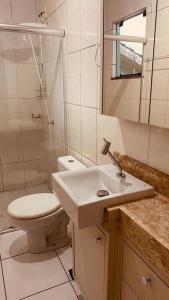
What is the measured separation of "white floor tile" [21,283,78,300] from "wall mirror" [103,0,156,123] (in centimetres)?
123

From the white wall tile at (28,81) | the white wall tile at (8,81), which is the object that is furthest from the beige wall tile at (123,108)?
the white wall tile at (8,81)

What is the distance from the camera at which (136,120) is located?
116 cm

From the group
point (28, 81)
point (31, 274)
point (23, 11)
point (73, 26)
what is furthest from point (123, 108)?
point (23, 11)

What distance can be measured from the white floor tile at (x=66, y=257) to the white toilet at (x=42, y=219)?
5 centimetres

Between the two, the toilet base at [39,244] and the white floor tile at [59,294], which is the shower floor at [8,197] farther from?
the white floor tile at [59,294]

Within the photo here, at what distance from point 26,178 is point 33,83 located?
1.11 meters

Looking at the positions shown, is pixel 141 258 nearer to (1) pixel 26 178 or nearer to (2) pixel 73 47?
(2) pixel 73 47

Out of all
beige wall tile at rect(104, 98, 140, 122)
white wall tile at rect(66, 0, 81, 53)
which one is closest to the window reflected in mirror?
beige wall tile at rect(104, 98, 140, 122)

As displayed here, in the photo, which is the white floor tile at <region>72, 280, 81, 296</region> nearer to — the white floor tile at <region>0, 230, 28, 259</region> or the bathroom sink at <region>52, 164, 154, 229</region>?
the white floor tile at <region>0, 230, 28, 259</region>

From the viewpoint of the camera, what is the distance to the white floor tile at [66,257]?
1.74m

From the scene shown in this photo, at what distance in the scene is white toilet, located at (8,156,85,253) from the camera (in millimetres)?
1681

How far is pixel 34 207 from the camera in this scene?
1.77 metres

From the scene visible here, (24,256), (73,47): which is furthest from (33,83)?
(24,256)

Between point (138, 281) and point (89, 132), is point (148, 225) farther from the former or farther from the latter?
point (89, 132)
